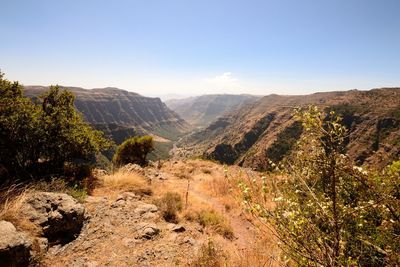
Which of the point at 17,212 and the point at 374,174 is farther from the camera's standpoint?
the point at 17,212

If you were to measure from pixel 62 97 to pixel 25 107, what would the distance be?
343 centimetres

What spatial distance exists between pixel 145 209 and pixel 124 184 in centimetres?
303

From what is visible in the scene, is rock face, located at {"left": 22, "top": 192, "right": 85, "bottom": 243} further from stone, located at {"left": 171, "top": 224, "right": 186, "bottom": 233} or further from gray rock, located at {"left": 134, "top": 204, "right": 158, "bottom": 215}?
stone, located at {"left": 171, "top": 224, "right": 186, "bottom": 233}

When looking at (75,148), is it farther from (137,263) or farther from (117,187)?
(137,263)

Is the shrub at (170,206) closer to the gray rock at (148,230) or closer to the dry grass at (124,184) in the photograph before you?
the gray rock at (148,230)

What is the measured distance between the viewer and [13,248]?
4.98m

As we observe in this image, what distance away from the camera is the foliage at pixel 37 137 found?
1177 centimetres

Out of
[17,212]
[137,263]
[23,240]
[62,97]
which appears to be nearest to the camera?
[23,240]

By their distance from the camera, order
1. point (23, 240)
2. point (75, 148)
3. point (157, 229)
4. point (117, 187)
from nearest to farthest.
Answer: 1. point (23, 240)
2. point (157, 229)
3. point (117, 187)
4. point (75, 148)

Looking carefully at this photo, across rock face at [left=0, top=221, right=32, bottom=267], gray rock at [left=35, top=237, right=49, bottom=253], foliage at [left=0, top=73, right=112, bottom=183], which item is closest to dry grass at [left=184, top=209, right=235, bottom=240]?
gray rock at [left=35, top=237, right=49, bottom=253]

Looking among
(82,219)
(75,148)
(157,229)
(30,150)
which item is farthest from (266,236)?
(30,150)

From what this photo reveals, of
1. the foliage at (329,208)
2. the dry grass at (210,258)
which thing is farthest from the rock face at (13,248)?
the foliage at (329,208)

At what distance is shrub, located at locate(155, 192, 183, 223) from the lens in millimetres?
8859

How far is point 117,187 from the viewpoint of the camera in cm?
1137
